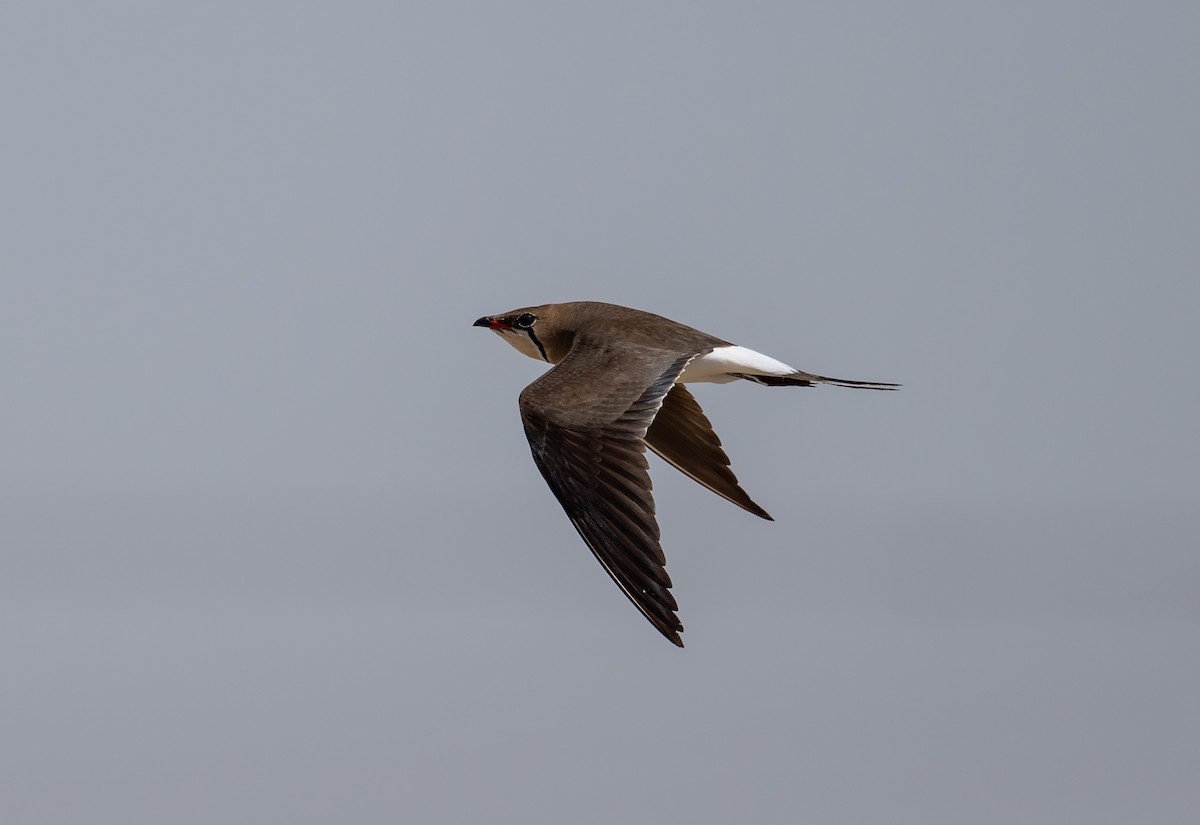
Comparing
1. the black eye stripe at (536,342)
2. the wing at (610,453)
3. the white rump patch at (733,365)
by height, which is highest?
the black eye stripe at (536,342)

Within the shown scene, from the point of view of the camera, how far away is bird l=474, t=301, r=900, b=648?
9242 millimetres

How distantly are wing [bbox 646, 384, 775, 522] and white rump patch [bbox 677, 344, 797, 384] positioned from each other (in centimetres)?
44

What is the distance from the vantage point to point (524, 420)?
10383 mm

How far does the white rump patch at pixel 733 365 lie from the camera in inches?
458

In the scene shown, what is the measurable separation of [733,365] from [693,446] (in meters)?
0.85

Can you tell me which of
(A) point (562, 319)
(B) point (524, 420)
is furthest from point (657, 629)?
(A) point (562, 319)

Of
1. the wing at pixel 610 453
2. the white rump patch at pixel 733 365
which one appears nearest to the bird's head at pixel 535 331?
the white rump patch at pixel 733 365

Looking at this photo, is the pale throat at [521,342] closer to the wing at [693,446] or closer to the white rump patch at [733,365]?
the wing at [693,446]

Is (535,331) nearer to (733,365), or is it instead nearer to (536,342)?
(536,342)

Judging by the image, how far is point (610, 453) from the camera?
32.4 feet

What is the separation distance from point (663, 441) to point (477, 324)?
6.86 feet

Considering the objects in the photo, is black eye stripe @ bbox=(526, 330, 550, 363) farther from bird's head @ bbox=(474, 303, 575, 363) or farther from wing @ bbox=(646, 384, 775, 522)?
wing @ bbox=(646, 384, 775, 522)

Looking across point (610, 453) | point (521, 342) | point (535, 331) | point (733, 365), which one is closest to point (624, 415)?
point (610, 453)

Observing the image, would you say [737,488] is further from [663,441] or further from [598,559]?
[598,559]
